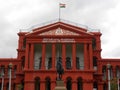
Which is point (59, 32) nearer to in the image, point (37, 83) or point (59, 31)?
point (59, 31)

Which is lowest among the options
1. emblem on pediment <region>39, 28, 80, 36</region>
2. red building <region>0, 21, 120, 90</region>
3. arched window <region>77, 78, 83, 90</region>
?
arched window <region>77, 78, 83, 90</region>

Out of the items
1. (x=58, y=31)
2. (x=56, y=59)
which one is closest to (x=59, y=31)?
(x=58, y=31)

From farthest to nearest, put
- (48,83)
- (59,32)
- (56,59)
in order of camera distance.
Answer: (59,32)
(48,83)
(56,59)

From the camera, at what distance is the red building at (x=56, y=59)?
213 feet

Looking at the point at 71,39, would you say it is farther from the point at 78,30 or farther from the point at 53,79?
the point at 53,79

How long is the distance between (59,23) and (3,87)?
1772 cm

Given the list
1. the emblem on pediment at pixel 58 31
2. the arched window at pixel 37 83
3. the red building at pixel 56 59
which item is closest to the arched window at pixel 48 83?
the red building at pixel 56 59

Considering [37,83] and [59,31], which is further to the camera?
[59,31]

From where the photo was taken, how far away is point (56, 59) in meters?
67.2

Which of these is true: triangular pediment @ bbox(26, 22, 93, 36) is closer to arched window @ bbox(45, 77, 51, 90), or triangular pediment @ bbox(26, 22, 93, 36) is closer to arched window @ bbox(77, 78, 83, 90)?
arched window @ bbox(45, 77, 51, 90)

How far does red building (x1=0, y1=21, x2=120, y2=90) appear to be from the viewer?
2559 inches

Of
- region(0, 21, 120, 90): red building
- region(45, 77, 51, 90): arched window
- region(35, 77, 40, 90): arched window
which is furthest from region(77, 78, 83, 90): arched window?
region(35, 77, 40, 90): arched window

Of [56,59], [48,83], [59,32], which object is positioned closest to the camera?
[56,59]

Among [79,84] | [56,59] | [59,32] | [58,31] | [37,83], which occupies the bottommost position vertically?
[79,84]
